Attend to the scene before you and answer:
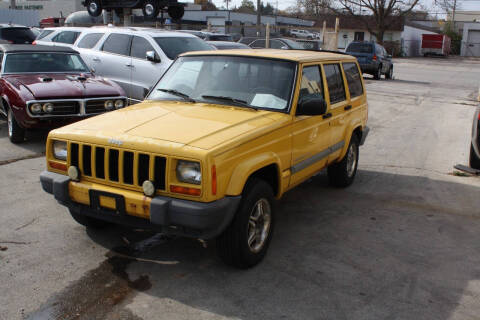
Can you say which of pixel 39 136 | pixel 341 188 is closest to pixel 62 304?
pixel 341 188

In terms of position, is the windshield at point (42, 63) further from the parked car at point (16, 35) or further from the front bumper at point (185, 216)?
the parked car at point (16, 35)

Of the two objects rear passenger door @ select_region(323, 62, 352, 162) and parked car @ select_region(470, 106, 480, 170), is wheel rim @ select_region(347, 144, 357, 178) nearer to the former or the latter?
rear passenger door @ select_region(323, 62, 352, 162)

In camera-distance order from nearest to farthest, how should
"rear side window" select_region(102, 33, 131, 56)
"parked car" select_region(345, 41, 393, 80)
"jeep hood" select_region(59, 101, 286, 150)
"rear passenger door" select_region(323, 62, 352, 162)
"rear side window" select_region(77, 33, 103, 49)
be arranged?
"jeep hood" select_region(59, 101, 286, 150)
"rear passenger door" select_region(323, 62, 352, 162)
"rear side window" select_region(102, 33, 131, 56)
"rear side window" select_region(77, 33, 103, 49)
"parked car" select_region(345, 41, 393, 80)

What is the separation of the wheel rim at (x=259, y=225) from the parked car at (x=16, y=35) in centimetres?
1816

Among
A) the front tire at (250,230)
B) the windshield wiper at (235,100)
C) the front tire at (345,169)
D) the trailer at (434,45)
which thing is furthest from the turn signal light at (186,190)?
the trailer at (434,45)

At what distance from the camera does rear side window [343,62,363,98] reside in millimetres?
6516

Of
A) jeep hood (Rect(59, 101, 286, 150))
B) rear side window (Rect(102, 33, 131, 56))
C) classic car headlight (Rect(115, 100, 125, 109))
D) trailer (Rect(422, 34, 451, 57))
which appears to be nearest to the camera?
jeep hood (Rect(59, 101, 286, 150))

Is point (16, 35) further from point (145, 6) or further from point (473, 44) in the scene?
point (473, 44)

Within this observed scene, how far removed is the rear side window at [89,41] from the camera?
11.9m

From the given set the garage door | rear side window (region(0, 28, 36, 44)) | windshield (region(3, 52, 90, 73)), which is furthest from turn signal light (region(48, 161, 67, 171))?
the garage door

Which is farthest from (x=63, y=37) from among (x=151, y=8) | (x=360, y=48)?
(x=360, y=48)

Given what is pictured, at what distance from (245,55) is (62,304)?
2.97 m

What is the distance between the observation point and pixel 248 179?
4230 millimetres

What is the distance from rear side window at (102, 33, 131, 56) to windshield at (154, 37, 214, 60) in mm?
757
